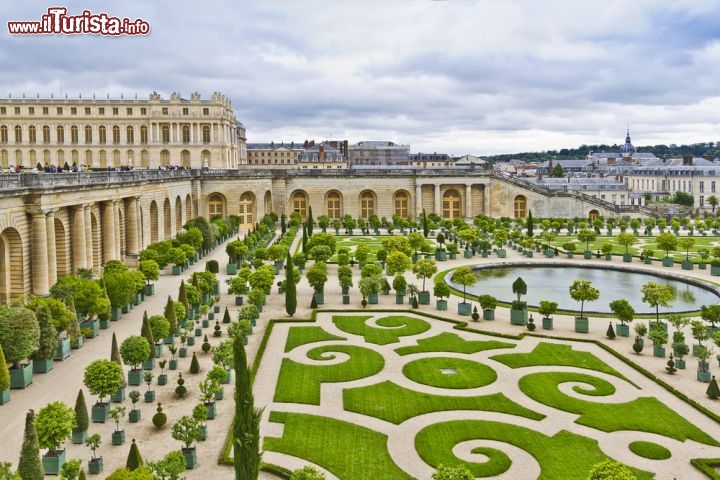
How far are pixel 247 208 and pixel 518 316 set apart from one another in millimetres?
55437

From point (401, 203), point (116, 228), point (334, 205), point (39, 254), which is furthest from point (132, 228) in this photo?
point (401, 203)

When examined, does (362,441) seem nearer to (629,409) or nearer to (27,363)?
(629,409)

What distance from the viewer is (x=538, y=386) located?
24562 mm

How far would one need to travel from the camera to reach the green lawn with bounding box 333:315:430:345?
103 ft

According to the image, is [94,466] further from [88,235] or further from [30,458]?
[88,235]

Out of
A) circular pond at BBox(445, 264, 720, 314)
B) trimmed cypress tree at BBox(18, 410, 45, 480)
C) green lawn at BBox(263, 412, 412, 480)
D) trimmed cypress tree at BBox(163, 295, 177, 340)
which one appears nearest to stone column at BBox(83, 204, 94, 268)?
trimmed cypress tree at BBox(163, 295, 177, 340)

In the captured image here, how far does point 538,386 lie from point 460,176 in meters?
62.7

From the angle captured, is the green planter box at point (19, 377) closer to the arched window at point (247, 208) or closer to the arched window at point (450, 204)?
the arched window at point (247, 208)

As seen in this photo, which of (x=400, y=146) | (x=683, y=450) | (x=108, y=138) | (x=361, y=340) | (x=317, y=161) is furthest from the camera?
(x=400, y=146)

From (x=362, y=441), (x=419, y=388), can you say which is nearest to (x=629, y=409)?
(x=419, y=388)

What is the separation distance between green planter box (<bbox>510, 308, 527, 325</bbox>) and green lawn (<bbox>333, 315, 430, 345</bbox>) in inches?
165

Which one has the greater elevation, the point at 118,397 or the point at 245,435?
the point at 245,435

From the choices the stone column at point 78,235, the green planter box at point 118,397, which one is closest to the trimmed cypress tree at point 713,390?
the green planter box at point 118,397

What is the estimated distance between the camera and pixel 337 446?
19.6 m
